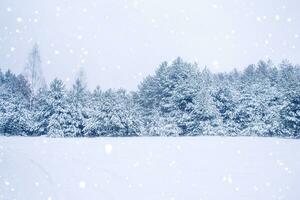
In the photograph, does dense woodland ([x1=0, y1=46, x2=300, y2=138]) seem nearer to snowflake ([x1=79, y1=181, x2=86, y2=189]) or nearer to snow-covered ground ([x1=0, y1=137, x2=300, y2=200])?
snow-covered ground ([x1=0, y1=137, x2=300, y2=200])

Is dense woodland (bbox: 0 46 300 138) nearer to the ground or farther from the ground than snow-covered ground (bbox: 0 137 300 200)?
farther from the ground

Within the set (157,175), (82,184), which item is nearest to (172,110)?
(157,175)

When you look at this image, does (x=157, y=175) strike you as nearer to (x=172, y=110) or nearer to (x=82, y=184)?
(x=82, y=184)

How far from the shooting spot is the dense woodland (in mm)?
40719

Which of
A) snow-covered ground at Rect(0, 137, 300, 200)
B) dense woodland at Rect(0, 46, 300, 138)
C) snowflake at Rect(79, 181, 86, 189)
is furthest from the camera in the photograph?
dense woodland at Rect(0, 46, 300, 138)

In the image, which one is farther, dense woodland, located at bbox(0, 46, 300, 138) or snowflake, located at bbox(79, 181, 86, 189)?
dense woodland, located at bbox(0, 46, 300, 138)

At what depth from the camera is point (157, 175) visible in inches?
508

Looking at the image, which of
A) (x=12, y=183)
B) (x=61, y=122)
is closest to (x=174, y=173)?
(x=12, y=183)

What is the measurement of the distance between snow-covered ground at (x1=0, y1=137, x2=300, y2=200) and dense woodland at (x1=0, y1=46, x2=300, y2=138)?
21.9m

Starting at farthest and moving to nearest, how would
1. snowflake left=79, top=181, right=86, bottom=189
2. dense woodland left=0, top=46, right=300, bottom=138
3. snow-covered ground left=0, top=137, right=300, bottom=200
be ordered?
dense woodland left=0, top=46, right=300, bottom=138, snowflake left=79, top=181, right=86, bottom=189, snow-covered ground left=0, top=137, right=300, bottom=200

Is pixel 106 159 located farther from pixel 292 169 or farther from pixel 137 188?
pixel 292 169

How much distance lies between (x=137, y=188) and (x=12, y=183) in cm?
404

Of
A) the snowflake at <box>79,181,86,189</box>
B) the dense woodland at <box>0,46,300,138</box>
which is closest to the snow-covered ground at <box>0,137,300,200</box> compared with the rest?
the snowflake at <box>79,181,86,189</box>

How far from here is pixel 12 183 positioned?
1143cm
